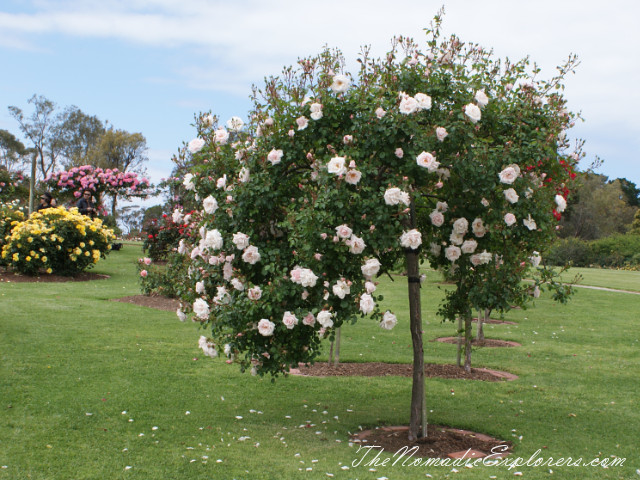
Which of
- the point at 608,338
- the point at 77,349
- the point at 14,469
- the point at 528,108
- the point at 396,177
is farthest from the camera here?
the point at 608,338

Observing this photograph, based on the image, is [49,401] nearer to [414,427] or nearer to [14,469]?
[14,469]

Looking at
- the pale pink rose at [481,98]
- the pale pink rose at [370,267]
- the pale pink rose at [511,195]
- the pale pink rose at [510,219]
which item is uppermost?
the pale pink rose at [481,98]

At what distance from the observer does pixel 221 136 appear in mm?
5504

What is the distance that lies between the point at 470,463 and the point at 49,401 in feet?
13.7

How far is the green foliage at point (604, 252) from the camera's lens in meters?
38.9

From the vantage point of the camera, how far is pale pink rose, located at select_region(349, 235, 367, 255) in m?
4.73

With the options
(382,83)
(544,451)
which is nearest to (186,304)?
(382,83)

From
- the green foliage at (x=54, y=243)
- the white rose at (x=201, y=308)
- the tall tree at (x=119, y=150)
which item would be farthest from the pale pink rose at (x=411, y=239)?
the tall tree at (x=119, y=150)

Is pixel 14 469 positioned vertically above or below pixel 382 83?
below

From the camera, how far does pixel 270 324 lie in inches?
193

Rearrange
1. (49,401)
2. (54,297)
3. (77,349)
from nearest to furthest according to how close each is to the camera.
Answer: (49,401)
(77,349)
(54,297)

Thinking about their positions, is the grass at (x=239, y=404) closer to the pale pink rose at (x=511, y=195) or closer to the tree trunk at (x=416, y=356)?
the tree trunk at (x=416, y=356)

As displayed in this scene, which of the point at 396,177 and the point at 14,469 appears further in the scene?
the point at 396,177

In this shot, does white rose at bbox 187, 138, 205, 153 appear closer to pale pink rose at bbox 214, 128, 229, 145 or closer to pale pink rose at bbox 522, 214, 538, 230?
pale pink rose at bbox 214, 128, 229, 145
